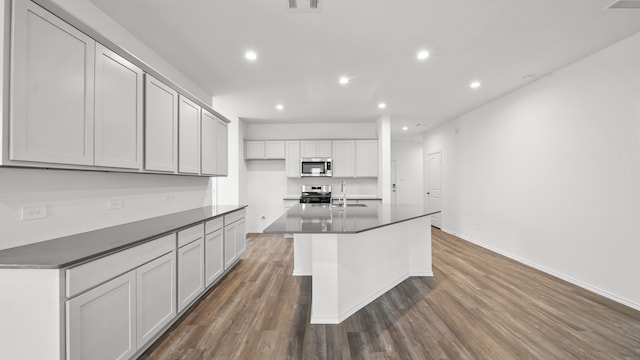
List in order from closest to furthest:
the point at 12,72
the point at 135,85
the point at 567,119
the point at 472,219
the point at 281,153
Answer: the point at 12,72, the point at 135,85, the point at 567,119, the point at 472,219, the point at 281,153

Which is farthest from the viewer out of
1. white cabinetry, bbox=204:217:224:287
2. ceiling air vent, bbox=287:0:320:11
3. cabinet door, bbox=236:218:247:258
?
cabinet door, bbox=236:218:247:258

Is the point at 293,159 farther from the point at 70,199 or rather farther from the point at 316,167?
the point at 70,199

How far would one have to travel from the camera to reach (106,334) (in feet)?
5.01

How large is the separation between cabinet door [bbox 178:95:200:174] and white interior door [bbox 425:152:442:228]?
590cm

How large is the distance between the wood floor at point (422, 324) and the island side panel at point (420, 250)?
150mm

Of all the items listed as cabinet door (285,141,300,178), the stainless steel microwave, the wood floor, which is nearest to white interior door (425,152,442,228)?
the stainless steel microwave

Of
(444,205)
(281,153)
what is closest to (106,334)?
(281,153)

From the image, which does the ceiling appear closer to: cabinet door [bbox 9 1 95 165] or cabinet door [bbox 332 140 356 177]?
cabinet door [bbox 9 1 95 165]

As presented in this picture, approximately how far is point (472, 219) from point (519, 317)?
325 cm

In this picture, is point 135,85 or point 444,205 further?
point 444,205

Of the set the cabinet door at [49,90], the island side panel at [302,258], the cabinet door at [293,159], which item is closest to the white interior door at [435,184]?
the cabinet door at [293,159]

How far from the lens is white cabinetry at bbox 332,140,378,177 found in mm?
6215

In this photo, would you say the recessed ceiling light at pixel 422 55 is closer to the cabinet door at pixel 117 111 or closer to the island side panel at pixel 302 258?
the island side panel at pixel 302 258

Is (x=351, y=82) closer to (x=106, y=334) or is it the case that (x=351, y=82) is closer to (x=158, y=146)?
(x=158, y=146)
